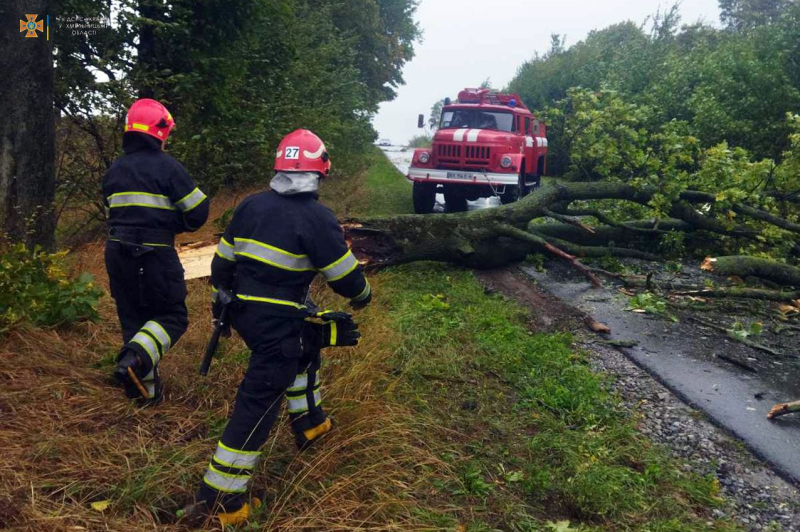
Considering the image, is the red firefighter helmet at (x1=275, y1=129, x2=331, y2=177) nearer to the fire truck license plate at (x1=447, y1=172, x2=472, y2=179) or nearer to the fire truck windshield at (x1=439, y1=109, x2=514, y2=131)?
the fire truck license plate at (x1=447, y1=172, x2=472, y2=179)

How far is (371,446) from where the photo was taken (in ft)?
10.8

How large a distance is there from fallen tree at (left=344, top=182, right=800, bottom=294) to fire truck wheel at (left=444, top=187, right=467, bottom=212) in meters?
3.67


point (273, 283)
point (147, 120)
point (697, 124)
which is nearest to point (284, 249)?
point (273, 283)

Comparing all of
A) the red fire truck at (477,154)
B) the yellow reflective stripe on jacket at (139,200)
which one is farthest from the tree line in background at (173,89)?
the red fire truck at (477,154)

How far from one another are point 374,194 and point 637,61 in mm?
12288

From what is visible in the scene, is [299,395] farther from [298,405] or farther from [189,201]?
[189,201]

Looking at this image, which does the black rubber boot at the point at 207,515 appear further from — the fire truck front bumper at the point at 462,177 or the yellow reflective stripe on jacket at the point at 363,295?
the fire truck front bumper at the point at 462,177

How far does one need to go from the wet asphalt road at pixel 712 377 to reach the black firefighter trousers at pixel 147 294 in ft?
11.5

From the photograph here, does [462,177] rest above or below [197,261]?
above

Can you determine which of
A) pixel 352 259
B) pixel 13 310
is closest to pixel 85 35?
pixel 13 310

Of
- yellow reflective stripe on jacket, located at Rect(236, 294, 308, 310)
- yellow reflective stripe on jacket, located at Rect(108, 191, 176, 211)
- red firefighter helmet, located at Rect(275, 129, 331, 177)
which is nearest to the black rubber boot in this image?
yellow reflective stripe on jacket, located at Rect(236, 294, 308, 310)

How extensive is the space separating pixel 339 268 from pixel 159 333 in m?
1.45

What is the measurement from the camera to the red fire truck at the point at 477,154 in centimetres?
1116

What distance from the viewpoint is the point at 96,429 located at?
345cm
